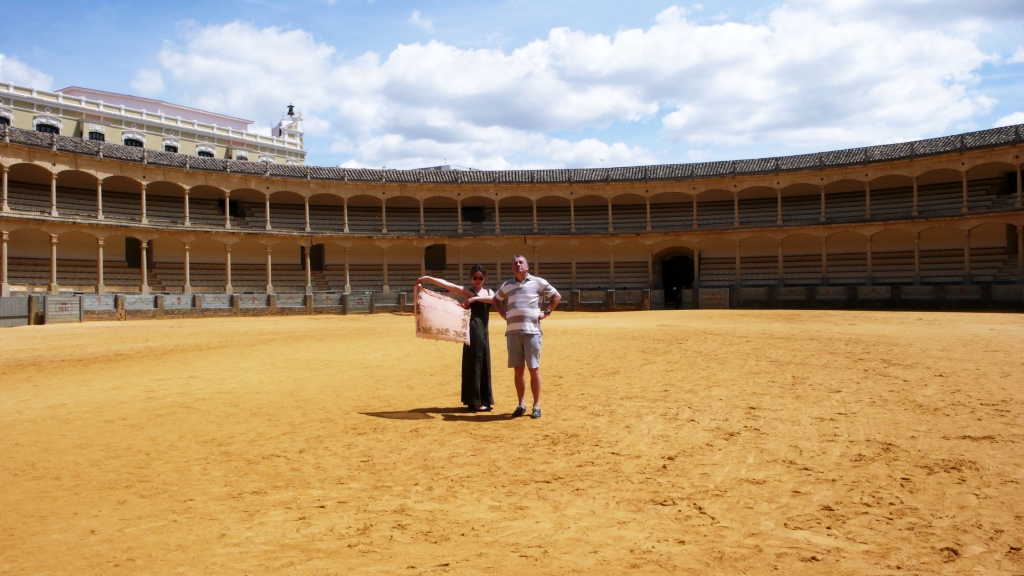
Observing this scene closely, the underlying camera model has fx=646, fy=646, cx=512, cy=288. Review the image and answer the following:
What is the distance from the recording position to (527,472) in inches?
204

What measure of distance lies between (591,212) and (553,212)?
252 centimetres

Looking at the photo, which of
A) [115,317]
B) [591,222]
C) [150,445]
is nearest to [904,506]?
[150,445]

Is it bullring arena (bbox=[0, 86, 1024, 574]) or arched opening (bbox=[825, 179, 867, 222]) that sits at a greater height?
arched opening (bbox=[825, 179, 867, 222])

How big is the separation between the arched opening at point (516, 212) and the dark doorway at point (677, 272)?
29.8 feet

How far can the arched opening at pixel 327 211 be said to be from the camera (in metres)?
39.6

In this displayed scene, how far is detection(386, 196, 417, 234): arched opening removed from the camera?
Answer: 4141cm

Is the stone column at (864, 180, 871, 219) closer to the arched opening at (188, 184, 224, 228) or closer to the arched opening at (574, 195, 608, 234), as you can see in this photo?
the arched opening at (574, 195, 608, 234)

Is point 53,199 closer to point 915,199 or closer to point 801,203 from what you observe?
point 801,203

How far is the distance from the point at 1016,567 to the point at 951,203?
37.3 m

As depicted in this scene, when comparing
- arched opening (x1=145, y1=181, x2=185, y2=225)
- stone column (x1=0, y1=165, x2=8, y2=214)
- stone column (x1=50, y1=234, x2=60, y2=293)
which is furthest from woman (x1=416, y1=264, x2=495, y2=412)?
arched opening (x1=145, y1=181, x2=185, y2=225)

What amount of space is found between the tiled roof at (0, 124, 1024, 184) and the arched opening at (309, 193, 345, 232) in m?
2.19

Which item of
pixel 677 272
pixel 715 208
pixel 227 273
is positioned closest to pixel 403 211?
pixel 227 273

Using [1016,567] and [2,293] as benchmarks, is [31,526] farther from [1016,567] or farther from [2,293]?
[2,293]

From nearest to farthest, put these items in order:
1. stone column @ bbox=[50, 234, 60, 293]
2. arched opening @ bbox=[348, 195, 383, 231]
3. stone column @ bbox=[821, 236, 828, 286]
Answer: stone column @ bbox=[50, 234, 60, 293]
stone column @ bbox=[821, 236, 828, 286]
arched opening @ bbox=[348, 195, 383, 231]
